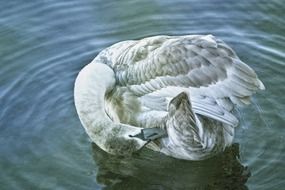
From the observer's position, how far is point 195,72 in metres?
7.77

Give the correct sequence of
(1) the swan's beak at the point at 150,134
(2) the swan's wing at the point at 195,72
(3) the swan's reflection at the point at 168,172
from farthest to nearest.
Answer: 1. (3) the swan's reflection at the point at 168,172
2. (2) the swan's wing at the point at 195,72
3. (1) the swan's beak at the point at 150,134

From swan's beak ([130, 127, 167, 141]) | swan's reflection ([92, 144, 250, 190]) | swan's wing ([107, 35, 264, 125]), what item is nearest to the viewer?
swan's beak ([130, 127, 167, 141])

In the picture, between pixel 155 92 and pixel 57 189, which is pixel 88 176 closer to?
pixel 57 189

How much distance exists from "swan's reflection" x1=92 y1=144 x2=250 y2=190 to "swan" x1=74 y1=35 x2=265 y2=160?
6.5 inches

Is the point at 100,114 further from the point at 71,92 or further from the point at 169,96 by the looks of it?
the point at 71,92

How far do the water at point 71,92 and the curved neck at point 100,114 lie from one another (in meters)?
0.49

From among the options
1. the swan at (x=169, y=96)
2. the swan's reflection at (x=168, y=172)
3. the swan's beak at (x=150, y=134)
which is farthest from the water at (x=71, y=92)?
the swan's beak at (x=150, y=134)

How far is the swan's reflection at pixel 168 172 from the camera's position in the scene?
795 cm

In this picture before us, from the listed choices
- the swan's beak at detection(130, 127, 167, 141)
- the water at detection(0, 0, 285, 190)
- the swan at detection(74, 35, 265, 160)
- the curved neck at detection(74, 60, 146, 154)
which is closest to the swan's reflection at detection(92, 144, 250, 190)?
the water at detection(0, 0, 285, 190)

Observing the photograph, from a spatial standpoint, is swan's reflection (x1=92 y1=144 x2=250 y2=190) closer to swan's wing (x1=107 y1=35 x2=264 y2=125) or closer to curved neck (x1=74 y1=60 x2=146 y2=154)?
curved neck (x1=74 y1=60 x2=146 y2=154)

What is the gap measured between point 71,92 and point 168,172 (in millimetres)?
1855

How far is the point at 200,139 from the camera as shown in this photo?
748cm

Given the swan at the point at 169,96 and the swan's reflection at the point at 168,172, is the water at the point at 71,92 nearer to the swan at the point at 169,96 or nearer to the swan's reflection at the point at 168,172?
the swan's reflection at the point at 168,172

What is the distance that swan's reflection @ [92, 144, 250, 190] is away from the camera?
26.1 ft
